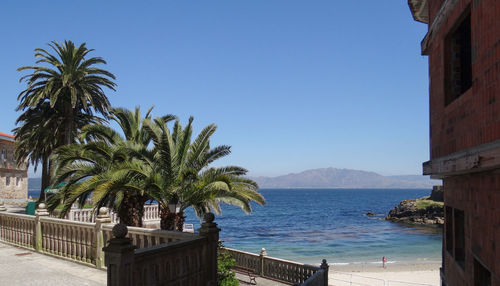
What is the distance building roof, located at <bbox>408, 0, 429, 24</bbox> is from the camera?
436 inches

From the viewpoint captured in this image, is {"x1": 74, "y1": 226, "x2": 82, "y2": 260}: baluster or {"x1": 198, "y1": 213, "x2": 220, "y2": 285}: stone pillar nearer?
{"x1": 198, "y1": 213, "x2": 220, "y2": 285}: stone pillar

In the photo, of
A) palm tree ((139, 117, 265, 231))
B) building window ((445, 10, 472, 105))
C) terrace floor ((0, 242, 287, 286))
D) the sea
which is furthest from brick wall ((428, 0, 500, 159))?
the sea

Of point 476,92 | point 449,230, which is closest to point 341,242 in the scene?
point 449,230

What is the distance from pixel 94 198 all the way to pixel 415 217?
82686mm

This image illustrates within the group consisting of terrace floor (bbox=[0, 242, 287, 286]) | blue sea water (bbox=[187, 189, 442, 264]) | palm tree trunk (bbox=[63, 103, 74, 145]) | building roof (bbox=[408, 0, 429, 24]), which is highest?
building roof (bbox=[408, 0, 429, 24])

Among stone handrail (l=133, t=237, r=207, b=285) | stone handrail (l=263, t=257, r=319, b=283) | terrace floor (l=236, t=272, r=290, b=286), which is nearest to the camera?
stone handrail (l=133, t=237, r=207, b=285)

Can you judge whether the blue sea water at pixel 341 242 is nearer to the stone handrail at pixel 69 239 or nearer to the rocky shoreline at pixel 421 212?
the rocky shoreline at pixel 421 212

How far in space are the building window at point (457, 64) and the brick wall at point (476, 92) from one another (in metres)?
0.10

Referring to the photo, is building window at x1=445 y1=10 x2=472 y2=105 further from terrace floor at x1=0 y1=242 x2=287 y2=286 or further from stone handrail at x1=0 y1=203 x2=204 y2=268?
terrace floor at x1=0 y1=242 x2=287 y2=286

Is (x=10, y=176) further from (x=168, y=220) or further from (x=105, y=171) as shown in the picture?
(x=168, y=220)

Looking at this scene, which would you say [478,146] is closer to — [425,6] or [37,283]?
[425,6]

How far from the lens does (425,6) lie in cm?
1121

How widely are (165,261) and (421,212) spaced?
86.7 metres

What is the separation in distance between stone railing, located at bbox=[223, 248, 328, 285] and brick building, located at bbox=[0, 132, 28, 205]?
45641 mm
